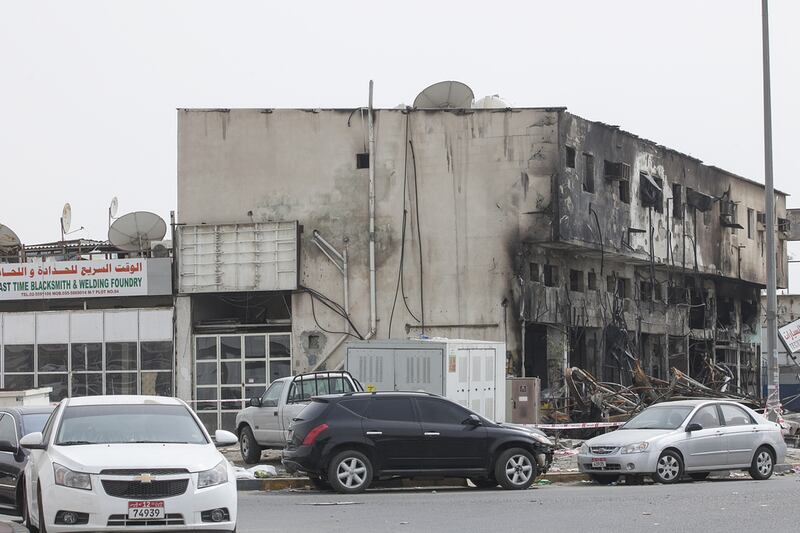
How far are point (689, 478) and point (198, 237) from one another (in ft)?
73.3

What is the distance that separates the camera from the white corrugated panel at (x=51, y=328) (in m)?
42.2

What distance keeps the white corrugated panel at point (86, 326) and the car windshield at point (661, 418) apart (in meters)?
23.8

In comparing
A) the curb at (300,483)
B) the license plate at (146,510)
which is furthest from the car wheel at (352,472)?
the license plate at (146,510)

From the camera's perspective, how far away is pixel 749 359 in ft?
191

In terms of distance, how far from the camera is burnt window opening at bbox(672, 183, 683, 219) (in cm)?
4906

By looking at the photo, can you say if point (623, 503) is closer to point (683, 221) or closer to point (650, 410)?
point (650, 410)

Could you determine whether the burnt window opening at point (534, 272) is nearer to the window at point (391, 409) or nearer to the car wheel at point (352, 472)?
the window at point (391, 409)

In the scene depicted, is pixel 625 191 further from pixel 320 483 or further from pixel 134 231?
pixel 320 483

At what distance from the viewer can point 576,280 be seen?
4516cm

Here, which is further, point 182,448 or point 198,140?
point 198,140

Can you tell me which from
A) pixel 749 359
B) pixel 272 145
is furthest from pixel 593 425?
pixel 749 359

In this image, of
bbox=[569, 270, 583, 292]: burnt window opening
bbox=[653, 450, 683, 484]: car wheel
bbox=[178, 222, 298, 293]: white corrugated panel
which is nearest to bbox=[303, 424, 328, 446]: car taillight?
bbox=[653, 450, 683, 484]: car wheel

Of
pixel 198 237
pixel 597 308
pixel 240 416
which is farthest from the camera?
pixel 597 308

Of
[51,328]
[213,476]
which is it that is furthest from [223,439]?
[51,328]
